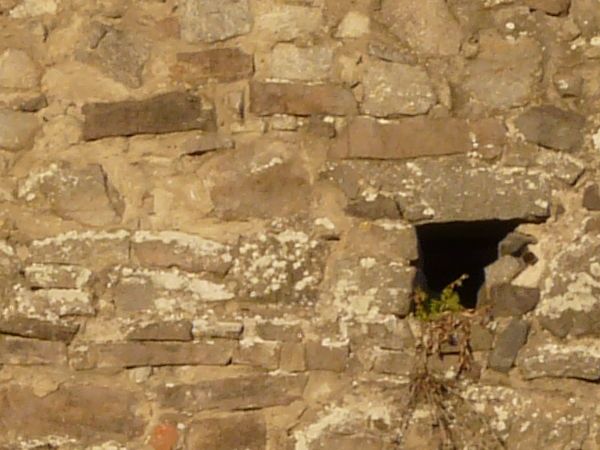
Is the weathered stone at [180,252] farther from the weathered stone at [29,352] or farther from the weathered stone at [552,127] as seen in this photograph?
the weathered stone at [552,127]

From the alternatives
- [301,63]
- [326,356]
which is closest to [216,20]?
[301,63]

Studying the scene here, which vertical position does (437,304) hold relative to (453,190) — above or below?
below

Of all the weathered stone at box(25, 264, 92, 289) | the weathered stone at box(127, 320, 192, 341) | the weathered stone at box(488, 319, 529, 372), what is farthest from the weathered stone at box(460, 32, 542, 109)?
the weathered stone at box(25, 264, 92, 289)

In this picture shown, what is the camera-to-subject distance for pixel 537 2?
4.34 metres

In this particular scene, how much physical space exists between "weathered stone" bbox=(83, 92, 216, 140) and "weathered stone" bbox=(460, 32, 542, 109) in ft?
2.41

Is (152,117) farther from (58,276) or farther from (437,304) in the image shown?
(437,304)

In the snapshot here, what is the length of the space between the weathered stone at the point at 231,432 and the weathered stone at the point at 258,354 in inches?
5.5

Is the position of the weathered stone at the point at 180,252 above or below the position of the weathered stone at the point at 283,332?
above

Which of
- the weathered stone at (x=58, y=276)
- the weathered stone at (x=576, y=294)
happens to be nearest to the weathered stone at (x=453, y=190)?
the weathered stone at (x=576, y=294)

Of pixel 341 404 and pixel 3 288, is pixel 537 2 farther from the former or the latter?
pixel 3 288

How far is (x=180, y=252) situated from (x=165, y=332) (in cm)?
22

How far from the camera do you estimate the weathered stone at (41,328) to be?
434 centimetres

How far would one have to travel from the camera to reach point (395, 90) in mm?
4340

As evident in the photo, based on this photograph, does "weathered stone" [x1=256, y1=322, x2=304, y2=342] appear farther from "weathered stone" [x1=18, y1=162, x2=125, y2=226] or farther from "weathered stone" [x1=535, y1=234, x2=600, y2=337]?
"weathered stone" [x1=535, y1=234, x2=600, y2=337]
